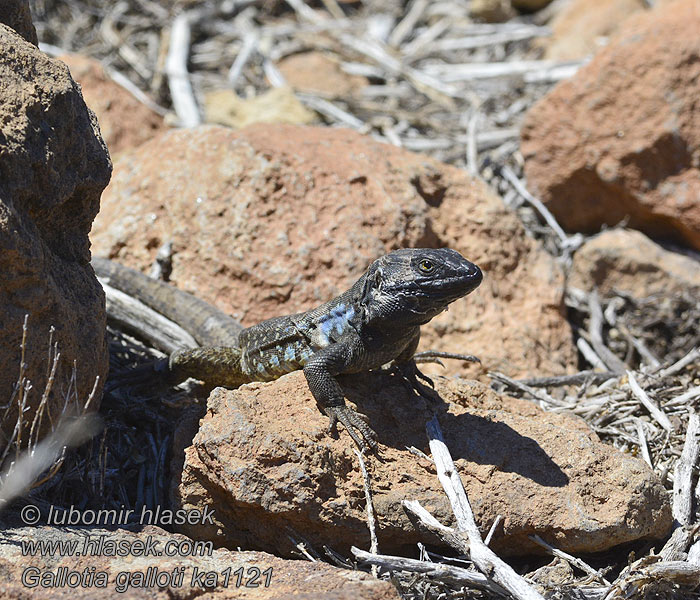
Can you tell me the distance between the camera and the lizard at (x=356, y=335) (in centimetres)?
398

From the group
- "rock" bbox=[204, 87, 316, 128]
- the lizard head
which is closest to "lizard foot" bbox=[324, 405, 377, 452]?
the lizard head

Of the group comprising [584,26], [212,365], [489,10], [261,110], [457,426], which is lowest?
[457,426]

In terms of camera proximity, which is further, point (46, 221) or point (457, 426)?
point (457, 426)

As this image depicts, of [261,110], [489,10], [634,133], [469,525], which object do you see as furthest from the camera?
[489,10]

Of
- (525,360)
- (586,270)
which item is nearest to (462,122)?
(586,270)

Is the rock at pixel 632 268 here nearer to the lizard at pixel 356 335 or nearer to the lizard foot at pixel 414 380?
the lizard at pixel 356 335

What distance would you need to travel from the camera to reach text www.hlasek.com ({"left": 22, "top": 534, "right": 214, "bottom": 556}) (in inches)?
135

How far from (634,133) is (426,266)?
4.23 metres

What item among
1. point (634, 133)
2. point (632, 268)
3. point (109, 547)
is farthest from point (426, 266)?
point (634, 133)

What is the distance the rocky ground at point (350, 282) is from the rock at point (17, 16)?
96mm

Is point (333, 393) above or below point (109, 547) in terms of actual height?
above

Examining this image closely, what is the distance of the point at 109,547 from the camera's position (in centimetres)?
353

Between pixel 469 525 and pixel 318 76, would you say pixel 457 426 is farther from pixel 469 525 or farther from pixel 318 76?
pixel 318 76

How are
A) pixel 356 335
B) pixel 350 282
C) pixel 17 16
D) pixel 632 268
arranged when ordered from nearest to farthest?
pixel 17 16
pixel 356 335
pixel 350 282
pixel 632 268
